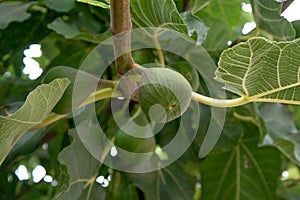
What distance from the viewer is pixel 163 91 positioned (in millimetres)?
568

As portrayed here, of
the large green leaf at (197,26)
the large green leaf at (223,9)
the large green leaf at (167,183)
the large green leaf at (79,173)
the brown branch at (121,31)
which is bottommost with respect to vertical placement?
the large green leaf at (167,183)

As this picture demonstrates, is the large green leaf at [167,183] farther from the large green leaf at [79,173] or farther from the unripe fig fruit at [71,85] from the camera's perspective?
the unripe fig fruit at [71,85]

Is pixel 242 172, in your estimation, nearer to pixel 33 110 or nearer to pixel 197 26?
pixel 197 26

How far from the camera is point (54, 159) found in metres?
1.02

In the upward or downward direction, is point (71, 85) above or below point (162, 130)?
above

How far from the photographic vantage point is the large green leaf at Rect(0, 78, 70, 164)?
1.99 feet

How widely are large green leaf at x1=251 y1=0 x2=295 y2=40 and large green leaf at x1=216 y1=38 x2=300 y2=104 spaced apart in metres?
0.21

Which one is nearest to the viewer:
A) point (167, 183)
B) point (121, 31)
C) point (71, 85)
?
point (121, 31)

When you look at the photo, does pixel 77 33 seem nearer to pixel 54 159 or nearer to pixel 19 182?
pixel 54 159

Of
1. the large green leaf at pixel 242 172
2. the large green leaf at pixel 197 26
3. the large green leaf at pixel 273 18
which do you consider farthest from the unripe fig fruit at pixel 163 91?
the large green leaf at pixel 242 172

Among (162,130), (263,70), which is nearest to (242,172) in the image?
(162,130)

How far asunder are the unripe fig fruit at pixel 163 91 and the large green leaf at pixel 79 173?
0.21m

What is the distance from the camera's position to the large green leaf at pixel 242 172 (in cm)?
101

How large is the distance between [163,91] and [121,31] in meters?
0.07
